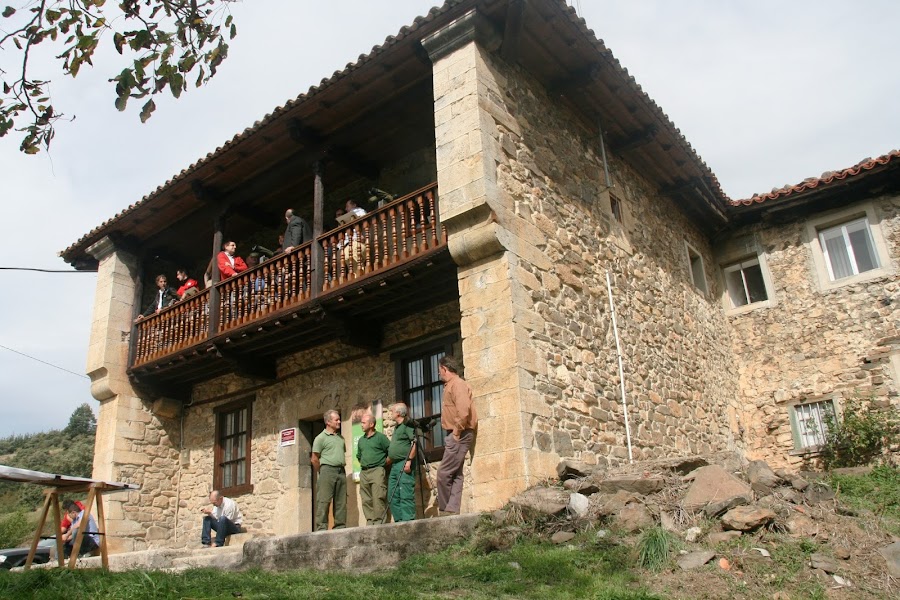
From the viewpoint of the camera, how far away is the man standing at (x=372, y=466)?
28.6ft

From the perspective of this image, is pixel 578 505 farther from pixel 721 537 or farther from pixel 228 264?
pixel 228 264

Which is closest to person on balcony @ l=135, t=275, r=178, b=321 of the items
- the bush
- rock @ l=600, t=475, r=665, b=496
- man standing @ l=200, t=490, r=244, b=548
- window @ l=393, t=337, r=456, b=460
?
man standing @ l=200, t=490, r=244, b=548

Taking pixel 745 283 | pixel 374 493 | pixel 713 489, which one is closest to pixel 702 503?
pixel 713 489

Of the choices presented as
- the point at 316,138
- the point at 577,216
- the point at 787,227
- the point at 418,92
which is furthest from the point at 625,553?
the point at 787,227

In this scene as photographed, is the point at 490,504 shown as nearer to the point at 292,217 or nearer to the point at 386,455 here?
the point at 386,455

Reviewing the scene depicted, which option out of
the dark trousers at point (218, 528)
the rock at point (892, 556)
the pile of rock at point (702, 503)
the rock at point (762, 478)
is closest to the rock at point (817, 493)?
the pile of rock at point (702, 503)

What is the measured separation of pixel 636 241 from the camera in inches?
468

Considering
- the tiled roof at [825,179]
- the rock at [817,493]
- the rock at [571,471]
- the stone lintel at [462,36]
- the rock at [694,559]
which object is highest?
the stone lintel at [462,36]

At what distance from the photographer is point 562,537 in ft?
21.0

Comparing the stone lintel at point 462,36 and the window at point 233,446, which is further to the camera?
the window at point 233,446

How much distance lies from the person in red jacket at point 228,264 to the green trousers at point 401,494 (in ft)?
15.1

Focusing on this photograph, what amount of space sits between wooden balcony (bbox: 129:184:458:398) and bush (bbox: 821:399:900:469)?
6536 millimetres

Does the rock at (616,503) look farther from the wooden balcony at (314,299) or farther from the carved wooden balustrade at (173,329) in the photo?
the carved wooden balustrade at (173,329)

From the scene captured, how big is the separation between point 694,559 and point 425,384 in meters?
5.00
